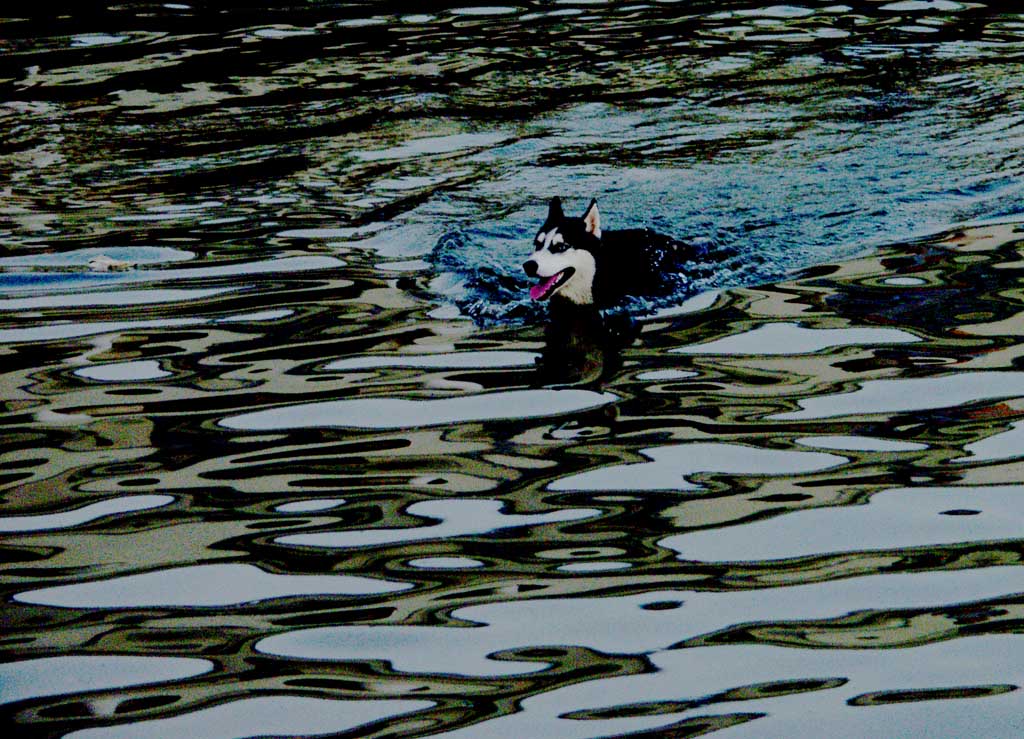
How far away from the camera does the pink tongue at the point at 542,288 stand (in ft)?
27.0

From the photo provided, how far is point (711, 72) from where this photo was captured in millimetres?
14391

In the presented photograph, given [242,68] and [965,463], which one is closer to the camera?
[965,463]

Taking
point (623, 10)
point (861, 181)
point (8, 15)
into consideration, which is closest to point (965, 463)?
point (861, 181)

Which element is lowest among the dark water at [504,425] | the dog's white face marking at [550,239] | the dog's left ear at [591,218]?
the dark water at [504,425]

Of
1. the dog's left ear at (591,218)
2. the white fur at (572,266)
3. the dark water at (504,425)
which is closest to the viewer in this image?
the dark water at (504,425)

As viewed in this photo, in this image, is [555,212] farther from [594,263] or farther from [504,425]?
[504,425]

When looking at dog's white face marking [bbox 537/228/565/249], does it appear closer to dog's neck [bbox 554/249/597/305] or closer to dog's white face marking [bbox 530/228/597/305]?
dog's white face marking [bbox 530/228/597/305]

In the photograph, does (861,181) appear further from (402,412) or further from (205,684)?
(205,684)

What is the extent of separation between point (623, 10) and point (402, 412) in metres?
12.7

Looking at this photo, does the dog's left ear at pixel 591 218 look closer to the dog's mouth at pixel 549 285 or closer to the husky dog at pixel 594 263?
the husky dog at pixel 594 263

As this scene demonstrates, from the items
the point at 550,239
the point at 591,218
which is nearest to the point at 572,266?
the point at 550,239

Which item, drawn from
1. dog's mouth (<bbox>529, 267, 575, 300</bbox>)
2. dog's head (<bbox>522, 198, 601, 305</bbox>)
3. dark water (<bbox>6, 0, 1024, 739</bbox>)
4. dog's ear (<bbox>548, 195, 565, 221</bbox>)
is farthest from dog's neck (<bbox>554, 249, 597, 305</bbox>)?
dark water (<bbox>6, 0, 1024, 739</bbox>)

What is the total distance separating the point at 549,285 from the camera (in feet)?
27.2

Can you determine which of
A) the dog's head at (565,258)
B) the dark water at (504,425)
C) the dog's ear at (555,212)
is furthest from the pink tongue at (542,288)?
the dog's ear at (555,212)
